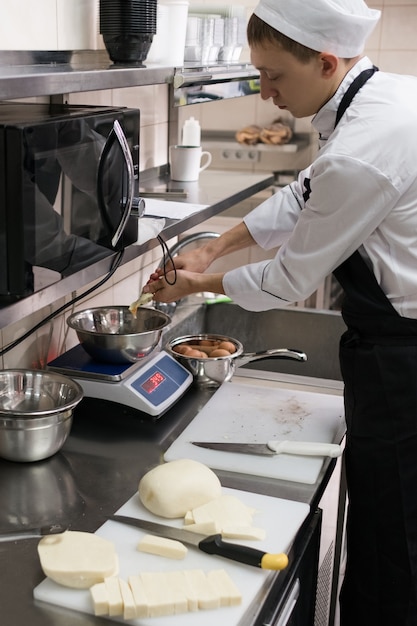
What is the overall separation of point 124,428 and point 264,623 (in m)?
0.63

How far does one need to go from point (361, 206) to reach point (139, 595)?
0.83m

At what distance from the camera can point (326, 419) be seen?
1854 mm

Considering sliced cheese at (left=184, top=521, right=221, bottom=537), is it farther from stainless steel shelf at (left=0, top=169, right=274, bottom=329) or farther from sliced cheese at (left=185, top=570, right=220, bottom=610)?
stainless steel shelf at (left=0, top=169, right=274, bottom=329)

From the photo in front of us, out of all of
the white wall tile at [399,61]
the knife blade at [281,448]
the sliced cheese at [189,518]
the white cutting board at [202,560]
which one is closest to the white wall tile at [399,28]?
the white wall tile at [399,61]

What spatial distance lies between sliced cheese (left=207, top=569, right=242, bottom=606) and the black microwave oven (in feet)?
1.68

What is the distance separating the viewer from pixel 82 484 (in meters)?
1.51

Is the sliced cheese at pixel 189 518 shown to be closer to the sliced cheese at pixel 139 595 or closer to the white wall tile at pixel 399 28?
the sliced cheese at pixel 139 595

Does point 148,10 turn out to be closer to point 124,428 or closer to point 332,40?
point 332,40

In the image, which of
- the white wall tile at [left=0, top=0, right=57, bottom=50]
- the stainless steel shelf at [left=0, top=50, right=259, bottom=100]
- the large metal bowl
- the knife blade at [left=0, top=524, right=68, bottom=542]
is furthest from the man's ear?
the knife blade at [left=0, top=524, right=68, bottom=542]

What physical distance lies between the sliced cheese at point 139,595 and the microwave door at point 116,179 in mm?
590

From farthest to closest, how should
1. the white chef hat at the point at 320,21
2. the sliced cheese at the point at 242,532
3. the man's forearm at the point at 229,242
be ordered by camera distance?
the man's forearm at the point at 229,242
the white chef hat at the point at 320,21
the sliced cheese at the point at 242,532

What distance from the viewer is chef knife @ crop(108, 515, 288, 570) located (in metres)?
1.21

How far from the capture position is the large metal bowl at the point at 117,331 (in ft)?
5.92

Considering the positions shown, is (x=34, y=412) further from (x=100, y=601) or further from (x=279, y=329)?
(x=279, y=329)
